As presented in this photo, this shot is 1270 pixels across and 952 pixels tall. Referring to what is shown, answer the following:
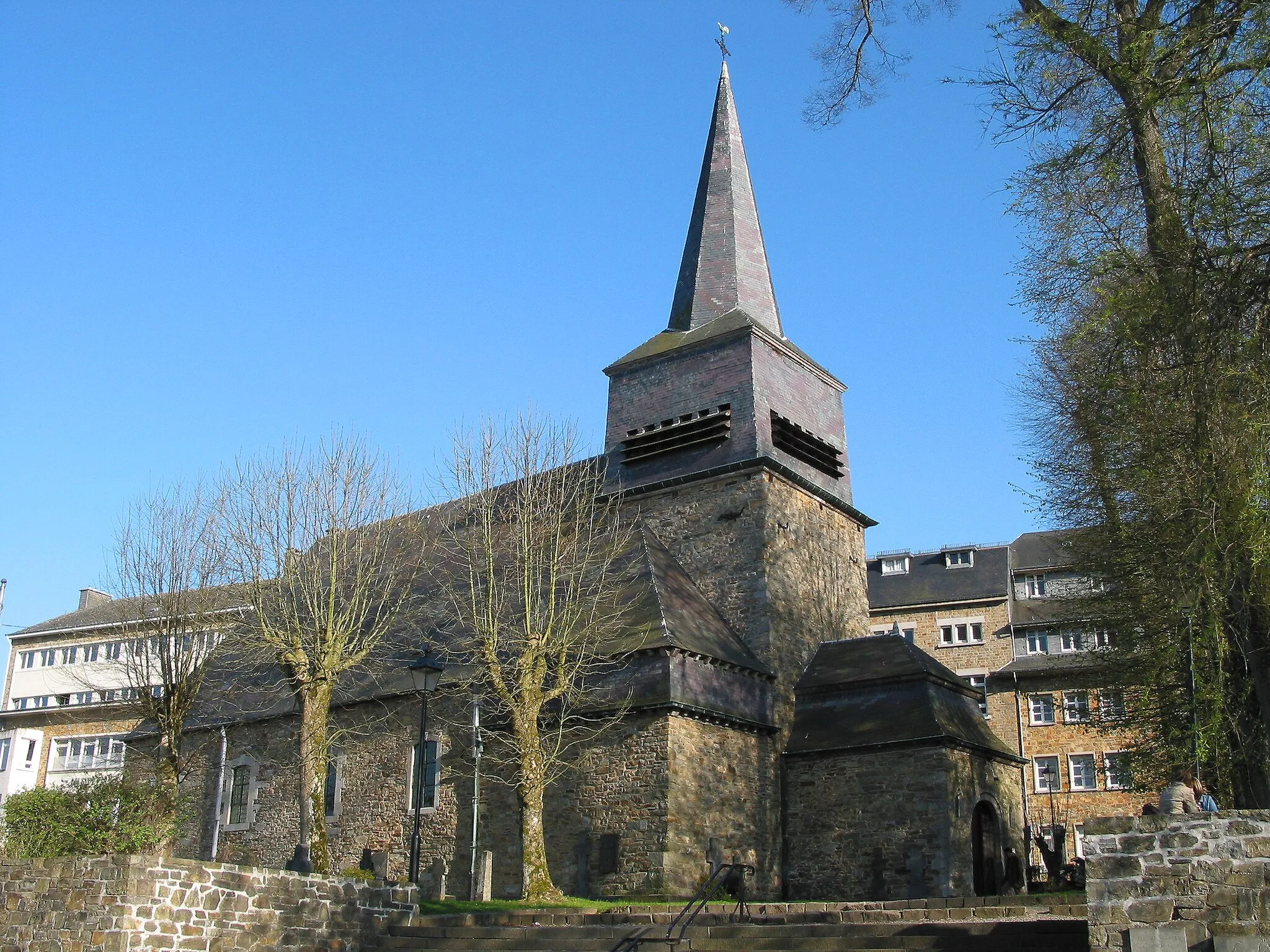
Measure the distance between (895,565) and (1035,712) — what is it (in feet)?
27.4

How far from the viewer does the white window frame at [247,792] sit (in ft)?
88.3

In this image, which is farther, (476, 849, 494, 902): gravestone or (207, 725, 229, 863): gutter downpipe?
(207, 725, 229, 863): gutter downpipe

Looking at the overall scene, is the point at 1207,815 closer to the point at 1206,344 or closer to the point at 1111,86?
the point at 1206,344

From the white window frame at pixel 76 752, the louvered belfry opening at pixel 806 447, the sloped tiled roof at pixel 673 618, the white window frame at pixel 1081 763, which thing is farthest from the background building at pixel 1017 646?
the white window frame at pixel 76 752

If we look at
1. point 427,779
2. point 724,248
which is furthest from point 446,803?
point 724,248

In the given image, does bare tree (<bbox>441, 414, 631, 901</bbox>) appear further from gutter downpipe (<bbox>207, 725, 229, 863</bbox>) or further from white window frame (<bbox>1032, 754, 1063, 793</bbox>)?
white window frame (<bbox>1032, 754, 1063, 793</bbox>)

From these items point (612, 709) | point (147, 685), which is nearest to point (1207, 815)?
point (612, 709)

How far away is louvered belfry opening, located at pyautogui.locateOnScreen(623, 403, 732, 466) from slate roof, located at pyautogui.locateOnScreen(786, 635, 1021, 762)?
5284 mm

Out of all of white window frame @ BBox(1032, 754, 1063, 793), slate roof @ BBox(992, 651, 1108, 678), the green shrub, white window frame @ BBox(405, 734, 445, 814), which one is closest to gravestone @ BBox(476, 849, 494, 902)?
white window frame @ BBox(405, 734, 445, 814)

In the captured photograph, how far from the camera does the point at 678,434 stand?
27031 millimetres

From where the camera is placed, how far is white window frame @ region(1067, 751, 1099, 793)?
36906 millimetres

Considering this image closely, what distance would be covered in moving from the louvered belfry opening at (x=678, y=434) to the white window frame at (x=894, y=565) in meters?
20.0

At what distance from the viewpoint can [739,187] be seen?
31.1 m

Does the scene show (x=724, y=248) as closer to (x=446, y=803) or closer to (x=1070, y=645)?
(x=446, y=803)
